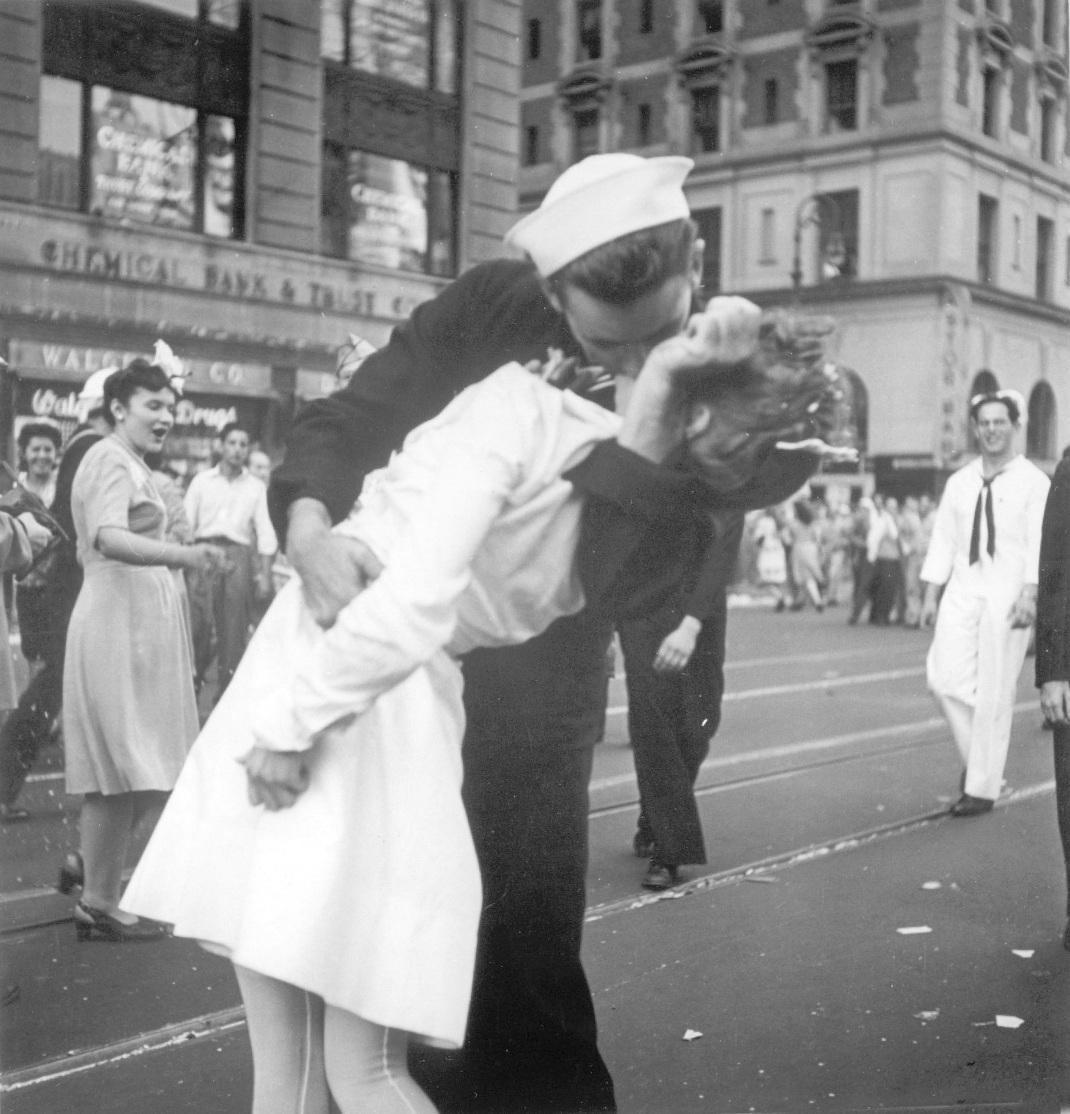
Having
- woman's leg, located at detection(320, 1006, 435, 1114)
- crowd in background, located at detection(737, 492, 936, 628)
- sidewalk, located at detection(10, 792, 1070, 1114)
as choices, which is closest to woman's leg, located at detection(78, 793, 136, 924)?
sidewalk, located at detection(10, 792, 1070, 1114)

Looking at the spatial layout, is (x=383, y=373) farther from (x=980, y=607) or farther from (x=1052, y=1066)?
(x=980, y=607)

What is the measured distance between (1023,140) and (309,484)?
3.13 meters

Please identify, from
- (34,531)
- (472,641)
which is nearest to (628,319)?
(472,641)

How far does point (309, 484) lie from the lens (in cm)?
223

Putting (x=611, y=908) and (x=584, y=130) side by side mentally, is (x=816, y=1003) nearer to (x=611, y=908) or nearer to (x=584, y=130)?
(x=611, y=908)

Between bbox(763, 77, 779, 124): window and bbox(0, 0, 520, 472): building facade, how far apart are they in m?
0.80

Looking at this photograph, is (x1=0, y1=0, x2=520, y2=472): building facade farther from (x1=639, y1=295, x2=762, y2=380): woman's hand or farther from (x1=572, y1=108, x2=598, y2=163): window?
(x1=639, y1=295, x2=762, y2=380): woman's hand

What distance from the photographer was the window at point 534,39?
439cm

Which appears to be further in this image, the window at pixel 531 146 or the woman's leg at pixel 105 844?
the woman's leg at pixel 105 844

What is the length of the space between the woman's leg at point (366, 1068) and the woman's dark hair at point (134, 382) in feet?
10.3

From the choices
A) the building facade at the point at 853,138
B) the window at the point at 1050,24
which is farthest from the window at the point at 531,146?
the window at the point at 1050,24

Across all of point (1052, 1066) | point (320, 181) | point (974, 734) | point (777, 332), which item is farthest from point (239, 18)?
point (974, 734)

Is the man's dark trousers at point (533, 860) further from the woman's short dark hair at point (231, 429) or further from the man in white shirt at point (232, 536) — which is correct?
the woman's short dark hair at point (231, 429)

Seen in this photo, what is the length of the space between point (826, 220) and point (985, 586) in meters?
1.95
